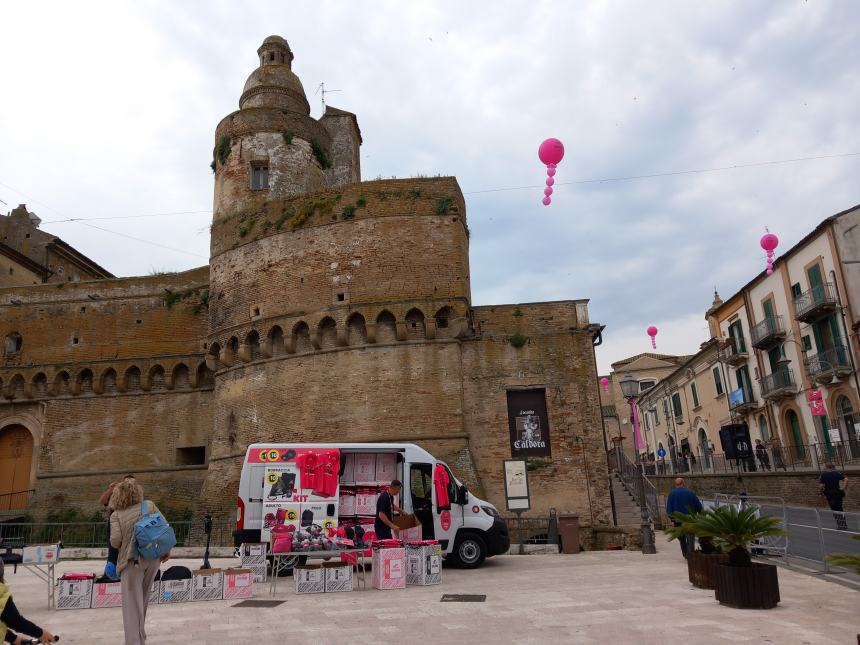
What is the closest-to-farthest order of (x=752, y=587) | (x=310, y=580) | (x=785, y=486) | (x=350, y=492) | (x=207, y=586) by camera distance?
(x=752, y=587) < (x=207, y=586) < (x=310, y=580) < (x=350, y=492) < (x=785, y=486)

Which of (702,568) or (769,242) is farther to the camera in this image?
(769,242)

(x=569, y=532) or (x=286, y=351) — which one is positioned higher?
(x=286, y=351)

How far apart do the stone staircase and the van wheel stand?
763 cm

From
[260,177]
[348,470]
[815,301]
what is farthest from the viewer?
[815,301]

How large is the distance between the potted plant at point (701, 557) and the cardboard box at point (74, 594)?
7.56 m

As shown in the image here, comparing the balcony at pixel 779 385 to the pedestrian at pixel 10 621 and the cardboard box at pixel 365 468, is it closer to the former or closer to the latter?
the cardboard box at pixel 365 468

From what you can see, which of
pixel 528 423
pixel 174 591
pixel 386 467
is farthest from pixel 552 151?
pixel 174 591

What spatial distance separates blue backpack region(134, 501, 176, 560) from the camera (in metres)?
5.16

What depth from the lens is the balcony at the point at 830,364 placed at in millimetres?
25062

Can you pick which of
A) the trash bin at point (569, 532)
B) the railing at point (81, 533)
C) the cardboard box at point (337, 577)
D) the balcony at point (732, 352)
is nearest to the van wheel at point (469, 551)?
→ the trash bin at point (569, 532)

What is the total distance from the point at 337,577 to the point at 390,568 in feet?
2.50

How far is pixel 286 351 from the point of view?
19.0 metres

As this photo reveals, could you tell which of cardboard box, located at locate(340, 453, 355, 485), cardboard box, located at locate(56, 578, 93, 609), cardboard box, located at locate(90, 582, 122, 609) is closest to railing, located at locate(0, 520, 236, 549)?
cardboard box, located at locate(340, 453, 355, 485)

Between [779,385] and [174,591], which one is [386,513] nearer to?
[174,591]
